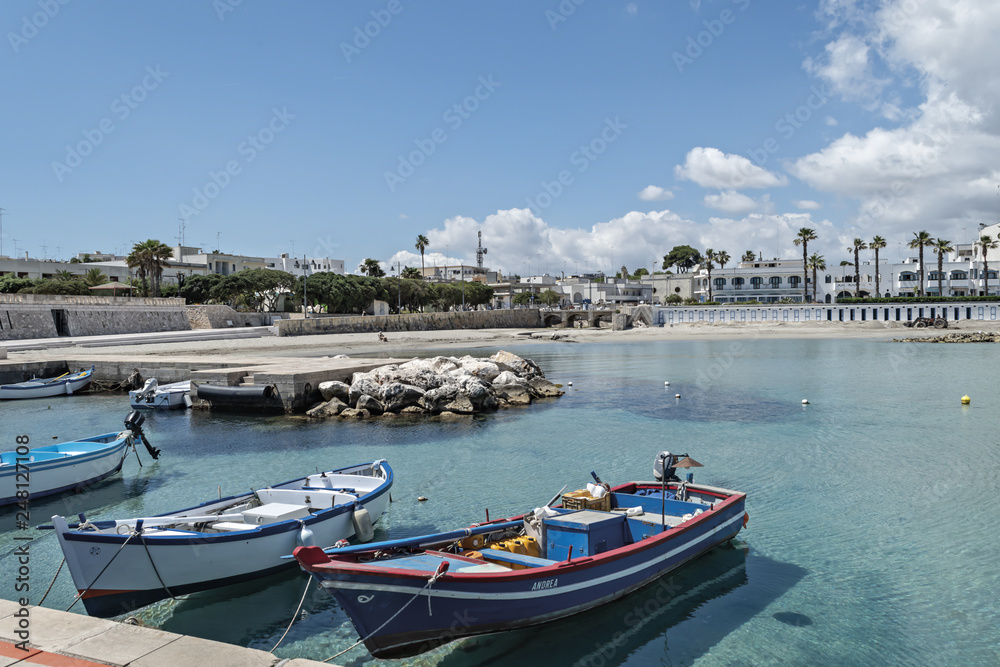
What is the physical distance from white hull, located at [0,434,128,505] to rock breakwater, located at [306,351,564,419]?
10.0m

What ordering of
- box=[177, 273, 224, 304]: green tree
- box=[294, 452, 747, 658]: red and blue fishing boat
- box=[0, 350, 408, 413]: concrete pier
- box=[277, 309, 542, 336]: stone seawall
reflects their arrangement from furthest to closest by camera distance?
box=[177, 273, 224, 304]: green tree, box=[277, 309, 542, 336]: stone seawall, box=[0, 350, 408, 413]: concrete pier, box=[294, 452, 747, 658]: red and blue fishing boat

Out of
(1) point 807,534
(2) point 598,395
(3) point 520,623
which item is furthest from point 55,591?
(2) point 598,395

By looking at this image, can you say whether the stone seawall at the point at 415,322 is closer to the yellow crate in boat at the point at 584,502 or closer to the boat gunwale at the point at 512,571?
the yellow crate in boat at the point at 584,502

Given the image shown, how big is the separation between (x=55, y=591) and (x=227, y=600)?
9.54 ft

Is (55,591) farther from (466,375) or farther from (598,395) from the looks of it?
(598,395)

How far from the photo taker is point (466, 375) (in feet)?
93.8

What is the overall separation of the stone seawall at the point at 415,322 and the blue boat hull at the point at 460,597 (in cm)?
7228

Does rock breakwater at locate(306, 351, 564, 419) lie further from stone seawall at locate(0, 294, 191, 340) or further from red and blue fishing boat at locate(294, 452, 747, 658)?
stone seawall at locate(0, 294, 191, 340)

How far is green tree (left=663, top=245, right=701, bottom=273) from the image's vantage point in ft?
549

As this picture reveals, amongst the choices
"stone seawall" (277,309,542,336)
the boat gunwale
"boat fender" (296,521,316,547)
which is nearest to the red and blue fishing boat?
the boat gunwale

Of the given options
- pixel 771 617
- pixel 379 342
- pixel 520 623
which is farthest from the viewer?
pixel 379 342

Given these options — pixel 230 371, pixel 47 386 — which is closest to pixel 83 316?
pixel 47 386

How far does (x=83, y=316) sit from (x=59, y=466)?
57.9m

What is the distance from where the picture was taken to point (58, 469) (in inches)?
607
